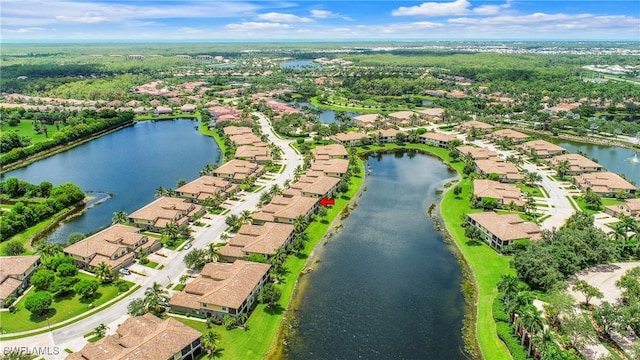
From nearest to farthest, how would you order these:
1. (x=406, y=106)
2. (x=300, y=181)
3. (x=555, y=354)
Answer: (x=555, y=354) → (x=300, y=181) → (x=406, y=106)

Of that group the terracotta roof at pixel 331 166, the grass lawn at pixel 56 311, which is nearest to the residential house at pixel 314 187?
the terracotta roof at pixel 331 166

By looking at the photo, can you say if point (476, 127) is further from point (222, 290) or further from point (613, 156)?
point (222, 290)

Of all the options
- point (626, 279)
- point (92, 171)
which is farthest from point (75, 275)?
point (626, 279)

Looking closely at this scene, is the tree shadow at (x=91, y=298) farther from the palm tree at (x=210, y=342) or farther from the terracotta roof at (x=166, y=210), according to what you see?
the terracotta roof at (x=166, y=210)

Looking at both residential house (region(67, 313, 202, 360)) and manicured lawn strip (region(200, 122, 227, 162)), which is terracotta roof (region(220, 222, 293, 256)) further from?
manicured lawn strip (region(200, 122, 227, 162))

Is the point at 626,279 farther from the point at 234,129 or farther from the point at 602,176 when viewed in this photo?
the point at 234,129

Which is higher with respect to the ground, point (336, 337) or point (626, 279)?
point (626, 279)
